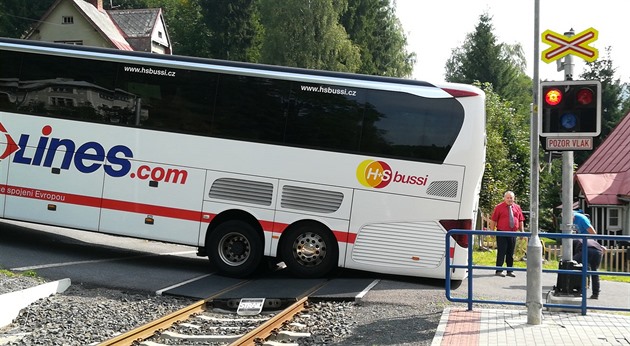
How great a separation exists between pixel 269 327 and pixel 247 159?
4744mm

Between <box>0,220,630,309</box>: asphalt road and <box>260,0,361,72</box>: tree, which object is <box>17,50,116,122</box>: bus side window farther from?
<box>260,0,361,72</box>: tree

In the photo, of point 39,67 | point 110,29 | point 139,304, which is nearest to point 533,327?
point 139,304

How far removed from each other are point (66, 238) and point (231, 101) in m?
6.40

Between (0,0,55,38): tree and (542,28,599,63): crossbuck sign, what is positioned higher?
(0,0,55,38): tree

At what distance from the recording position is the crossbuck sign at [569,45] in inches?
435

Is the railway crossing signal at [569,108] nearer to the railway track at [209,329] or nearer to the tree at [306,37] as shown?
the railway track at [209,329]

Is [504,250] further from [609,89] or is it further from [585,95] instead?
[609,89]

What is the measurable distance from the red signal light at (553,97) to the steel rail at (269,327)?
4464mm

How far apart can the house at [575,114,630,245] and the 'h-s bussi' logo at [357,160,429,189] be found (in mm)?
26715

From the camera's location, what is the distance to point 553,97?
10.4 meters

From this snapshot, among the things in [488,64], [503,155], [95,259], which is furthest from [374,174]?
[488,64]

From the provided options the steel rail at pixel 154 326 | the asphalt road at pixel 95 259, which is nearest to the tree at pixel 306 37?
the asphalt road at pixel 95 259

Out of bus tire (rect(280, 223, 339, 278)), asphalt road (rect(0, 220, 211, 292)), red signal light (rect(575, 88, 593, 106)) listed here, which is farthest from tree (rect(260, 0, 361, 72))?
red signal light (rect(575, 88, 593, 106))

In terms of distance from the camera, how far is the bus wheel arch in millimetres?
13977
